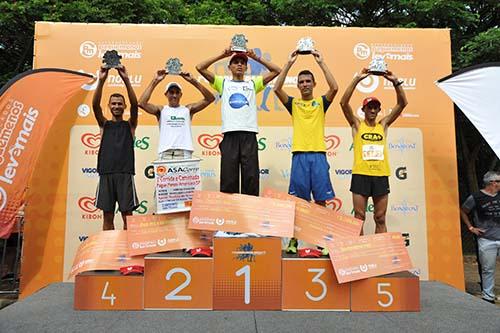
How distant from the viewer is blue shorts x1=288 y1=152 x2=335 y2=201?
3.55 m

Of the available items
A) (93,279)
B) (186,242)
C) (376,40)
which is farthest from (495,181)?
(93,279)

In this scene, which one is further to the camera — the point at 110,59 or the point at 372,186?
the point at 372,186

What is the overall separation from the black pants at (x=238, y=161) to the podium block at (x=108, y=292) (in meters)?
1.15

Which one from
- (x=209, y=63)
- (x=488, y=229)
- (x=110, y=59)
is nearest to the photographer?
(x=110, y=59)

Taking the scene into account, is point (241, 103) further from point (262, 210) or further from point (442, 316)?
point (442, 316)

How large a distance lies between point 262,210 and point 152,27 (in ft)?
8.86

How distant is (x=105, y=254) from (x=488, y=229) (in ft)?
12.2

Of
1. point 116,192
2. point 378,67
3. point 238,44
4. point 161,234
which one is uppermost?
point 238,44

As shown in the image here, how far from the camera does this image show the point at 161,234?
297 cm

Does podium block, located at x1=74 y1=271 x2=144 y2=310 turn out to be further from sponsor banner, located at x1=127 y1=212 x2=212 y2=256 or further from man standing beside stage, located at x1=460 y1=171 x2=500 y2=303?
man standing beside stage, located at x1=460 y1=171 x2=500 y2=303

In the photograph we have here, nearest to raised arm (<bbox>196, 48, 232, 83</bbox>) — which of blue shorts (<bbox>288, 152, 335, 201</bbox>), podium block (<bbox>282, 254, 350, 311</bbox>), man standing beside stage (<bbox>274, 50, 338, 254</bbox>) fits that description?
man standing beside stage (<bbox>274, 50, 338, 254</bbox>)

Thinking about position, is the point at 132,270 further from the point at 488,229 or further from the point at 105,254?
the point at 488,229

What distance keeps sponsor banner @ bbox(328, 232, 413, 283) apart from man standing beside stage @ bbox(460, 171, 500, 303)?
1927mm

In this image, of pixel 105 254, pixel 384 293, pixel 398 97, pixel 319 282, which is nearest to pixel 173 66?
pixel 105 254
